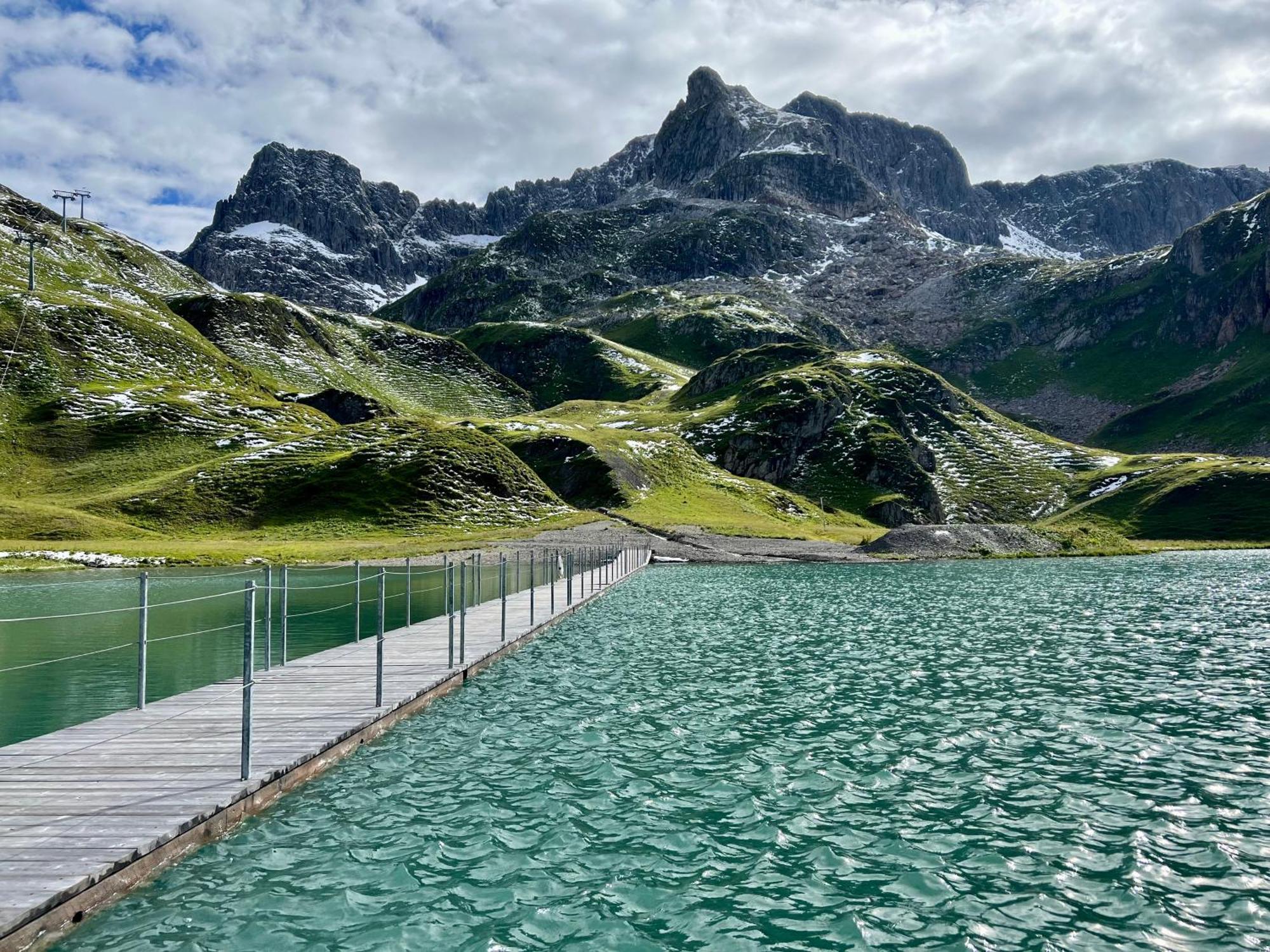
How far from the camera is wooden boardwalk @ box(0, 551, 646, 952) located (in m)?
11.4

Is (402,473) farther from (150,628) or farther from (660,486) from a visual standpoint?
(150,628)

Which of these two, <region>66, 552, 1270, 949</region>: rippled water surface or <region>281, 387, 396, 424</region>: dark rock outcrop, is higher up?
<region>281, 387, 396, 424</region>: dark rock outcrop

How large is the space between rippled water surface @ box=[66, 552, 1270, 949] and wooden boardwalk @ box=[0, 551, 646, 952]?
1.72ft

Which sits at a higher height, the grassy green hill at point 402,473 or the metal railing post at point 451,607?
the grassy green hill at point 402,473

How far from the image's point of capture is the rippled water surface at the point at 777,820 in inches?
445

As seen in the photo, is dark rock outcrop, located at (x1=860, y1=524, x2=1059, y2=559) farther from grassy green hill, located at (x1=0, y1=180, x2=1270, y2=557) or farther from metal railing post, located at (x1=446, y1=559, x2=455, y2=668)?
metal railing post, located at (x1=446, y1=559, x2=455, y2=668)

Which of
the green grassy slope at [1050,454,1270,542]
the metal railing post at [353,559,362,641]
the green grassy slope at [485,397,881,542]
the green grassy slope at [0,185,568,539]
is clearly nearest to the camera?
the metal railing post at [353,559,362,641]

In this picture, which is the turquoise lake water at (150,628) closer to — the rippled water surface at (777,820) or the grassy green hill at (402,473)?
the rippled water surface at (777,820)

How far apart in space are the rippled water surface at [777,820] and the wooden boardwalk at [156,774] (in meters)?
0.52

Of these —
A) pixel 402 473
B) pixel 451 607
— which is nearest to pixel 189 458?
pixel 402 473

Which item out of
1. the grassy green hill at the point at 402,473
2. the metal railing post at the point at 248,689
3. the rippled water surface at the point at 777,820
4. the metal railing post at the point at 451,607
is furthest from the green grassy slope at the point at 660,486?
the metal railing post at the point at 248,689

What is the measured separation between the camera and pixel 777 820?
15180mm

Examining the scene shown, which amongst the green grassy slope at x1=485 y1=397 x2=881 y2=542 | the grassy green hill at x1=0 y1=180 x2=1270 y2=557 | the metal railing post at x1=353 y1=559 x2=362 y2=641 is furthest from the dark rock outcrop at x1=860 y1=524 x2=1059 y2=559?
the metal railing post at x1=353 y1=559 x2=362 y2=641

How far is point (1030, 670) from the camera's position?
29266mm
